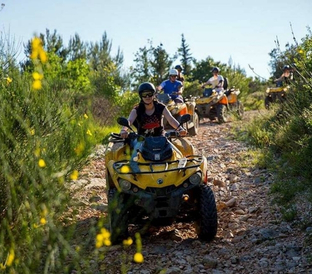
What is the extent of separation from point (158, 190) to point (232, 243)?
1.03m

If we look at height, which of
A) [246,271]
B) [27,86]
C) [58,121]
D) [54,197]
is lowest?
[246,271]

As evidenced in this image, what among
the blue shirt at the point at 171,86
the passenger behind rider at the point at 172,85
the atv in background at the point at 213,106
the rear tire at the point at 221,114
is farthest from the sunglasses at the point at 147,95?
the rear tire at the point at 221,114

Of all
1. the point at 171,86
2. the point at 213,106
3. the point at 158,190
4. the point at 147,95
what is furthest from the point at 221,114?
the point at 158,190

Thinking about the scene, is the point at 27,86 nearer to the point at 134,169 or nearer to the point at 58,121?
the point at 58,121

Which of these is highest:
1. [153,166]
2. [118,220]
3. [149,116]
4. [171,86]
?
[171,86]

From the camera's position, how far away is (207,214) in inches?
199

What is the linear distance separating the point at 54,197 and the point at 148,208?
1.23 metres

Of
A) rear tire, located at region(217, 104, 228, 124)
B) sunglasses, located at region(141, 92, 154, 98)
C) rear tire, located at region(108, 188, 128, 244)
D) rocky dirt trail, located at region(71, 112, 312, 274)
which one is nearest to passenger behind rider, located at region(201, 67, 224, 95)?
rear tire, located at region(217, 104, 228, 124)

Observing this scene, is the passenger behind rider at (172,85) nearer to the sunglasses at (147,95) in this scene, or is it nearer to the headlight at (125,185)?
the sunglasses at (147,95)

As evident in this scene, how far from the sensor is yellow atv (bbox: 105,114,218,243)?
494cm

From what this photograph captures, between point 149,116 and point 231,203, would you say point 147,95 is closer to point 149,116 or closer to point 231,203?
point 149,116

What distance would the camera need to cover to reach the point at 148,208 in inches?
194

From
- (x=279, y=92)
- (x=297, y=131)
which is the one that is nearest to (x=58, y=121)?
(x=297, y=131)

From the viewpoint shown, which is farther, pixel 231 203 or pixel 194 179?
pixel 231 203
